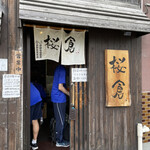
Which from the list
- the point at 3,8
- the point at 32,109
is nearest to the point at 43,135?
the point at 32,109

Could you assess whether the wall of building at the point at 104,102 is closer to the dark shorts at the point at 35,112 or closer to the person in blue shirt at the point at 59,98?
the person in blue shirt at the point at 59,98

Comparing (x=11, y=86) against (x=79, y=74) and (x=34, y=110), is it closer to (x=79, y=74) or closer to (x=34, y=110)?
(x=34, y=110)

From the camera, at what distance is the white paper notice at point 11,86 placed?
366 centimetres

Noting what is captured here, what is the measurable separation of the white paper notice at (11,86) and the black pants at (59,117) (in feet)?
4.62

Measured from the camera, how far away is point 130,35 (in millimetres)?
4633

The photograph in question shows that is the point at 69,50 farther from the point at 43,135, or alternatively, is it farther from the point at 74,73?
the point at 43,135

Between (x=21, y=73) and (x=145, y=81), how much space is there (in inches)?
155

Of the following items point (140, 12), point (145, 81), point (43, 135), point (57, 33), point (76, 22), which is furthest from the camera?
point (43, 135)

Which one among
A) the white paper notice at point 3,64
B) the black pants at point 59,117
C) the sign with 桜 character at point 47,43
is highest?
the sign with 桜 character at point 47,43

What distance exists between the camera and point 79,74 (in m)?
4.29


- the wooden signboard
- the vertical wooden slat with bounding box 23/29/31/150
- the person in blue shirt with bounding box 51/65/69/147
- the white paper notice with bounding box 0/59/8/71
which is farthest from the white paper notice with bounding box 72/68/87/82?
the white paper notice with bounding box 0/59/8/71

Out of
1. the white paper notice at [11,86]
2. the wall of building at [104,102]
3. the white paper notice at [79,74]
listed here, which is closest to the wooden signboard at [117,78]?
the wall of building at [104,102]

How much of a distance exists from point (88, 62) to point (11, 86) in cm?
211

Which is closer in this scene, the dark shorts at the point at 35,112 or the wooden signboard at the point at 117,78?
the wooden signboard at the point at 117,78
